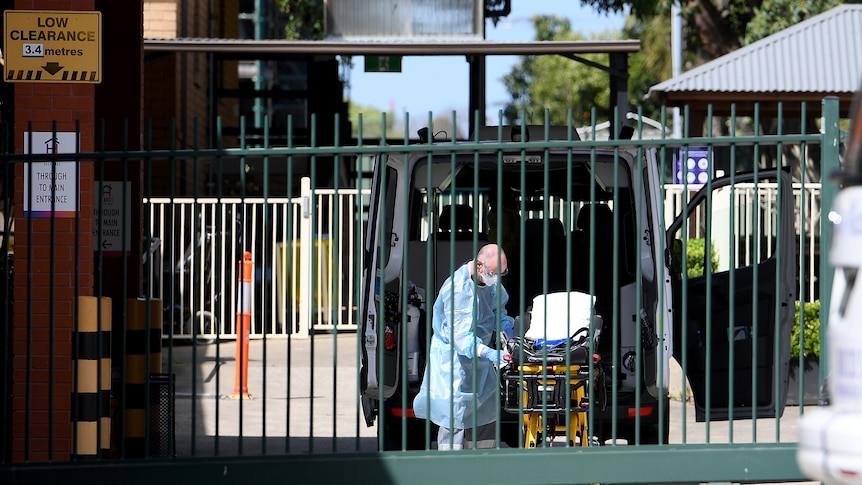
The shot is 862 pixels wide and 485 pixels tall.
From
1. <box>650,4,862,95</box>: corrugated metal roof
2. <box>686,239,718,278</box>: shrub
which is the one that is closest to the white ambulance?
<box>686,239,718,278</box>: shrub

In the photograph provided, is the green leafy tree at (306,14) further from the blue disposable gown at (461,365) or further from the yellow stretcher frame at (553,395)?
the yellow stretcher frame at (553,395)

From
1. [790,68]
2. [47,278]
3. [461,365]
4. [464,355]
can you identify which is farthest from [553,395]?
[790,68]

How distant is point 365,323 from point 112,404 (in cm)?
149

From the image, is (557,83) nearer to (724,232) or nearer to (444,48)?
(724,232)

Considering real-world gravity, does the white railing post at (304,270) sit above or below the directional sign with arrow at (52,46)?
below

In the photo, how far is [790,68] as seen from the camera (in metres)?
16.0

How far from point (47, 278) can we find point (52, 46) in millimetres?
1202

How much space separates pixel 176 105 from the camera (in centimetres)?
1928

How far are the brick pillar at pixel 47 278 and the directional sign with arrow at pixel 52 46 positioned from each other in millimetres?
57

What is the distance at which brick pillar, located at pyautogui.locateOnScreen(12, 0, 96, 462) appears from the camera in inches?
277

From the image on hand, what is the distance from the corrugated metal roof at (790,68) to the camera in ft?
51.1

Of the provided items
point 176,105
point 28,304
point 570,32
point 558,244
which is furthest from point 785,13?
point 570,32

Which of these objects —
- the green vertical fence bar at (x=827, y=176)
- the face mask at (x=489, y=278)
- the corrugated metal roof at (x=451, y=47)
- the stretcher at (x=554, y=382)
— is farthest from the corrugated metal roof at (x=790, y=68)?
the green vertical fence bar at (x=827, y=176)

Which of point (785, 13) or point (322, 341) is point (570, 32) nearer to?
point (785, 13)
